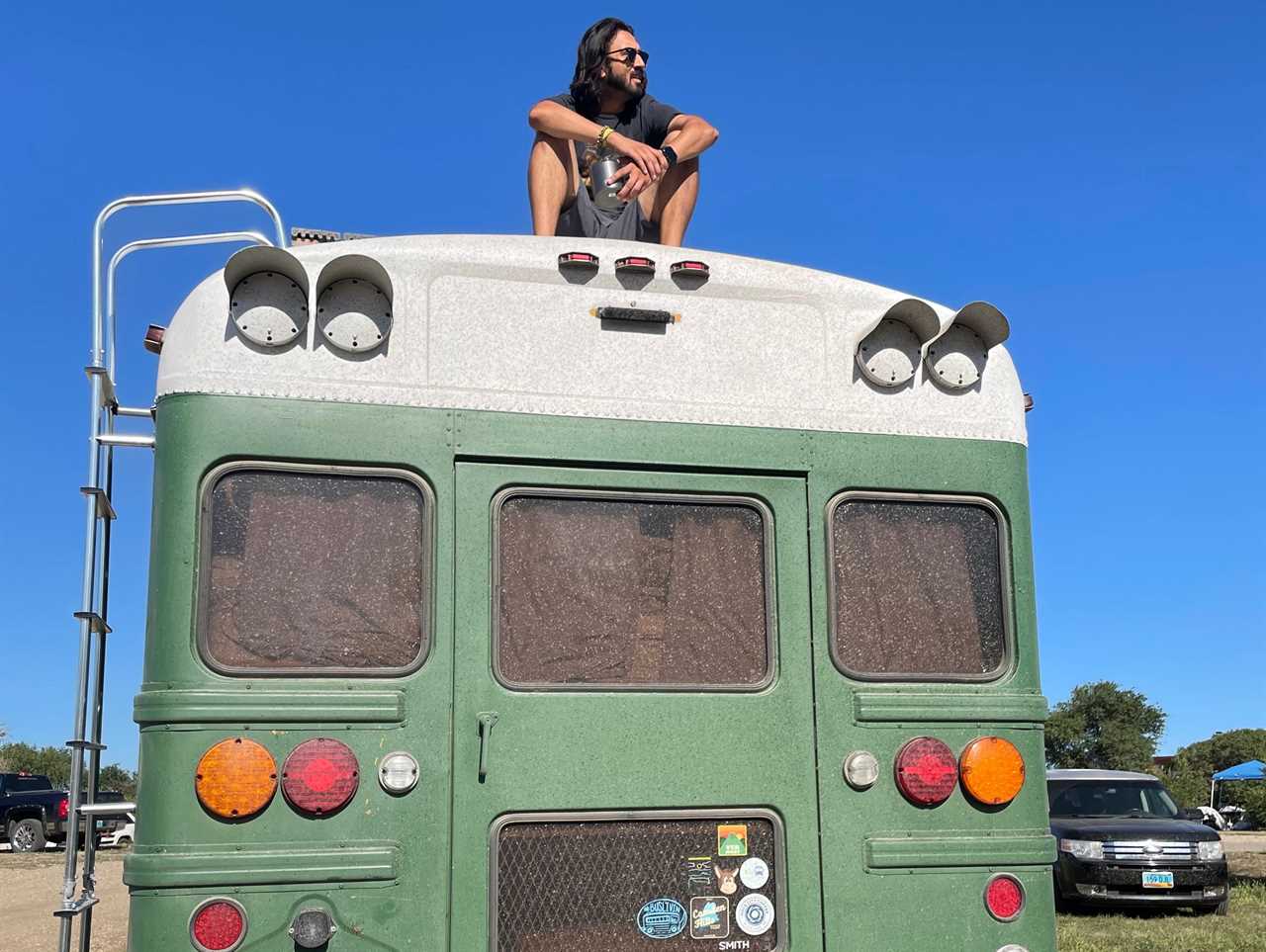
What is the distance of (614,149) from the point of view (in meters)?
5.32

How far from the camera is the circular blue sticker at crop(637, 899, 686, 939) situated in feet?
12.7

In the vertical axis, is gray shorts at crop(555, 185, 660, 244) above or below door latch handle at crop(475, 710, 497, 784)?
above

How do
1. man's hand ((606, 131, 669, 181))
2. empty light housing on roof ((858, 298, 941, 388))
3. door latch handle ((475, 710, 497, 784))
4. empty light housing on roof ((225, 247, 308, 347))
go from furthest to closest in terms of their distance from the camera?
man's hand ((606, 131, 669, 181)) < empty light housing on roof ((858, 298, 941, 388)) < empty light housing on roof ((225, 247, 308, 347)) < door latch handle ((475, 710, 497, 784))

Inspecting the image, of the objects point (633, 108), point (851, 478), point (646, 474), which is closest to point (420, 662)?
point (646, 474)

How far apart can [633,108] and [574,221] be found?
513mm

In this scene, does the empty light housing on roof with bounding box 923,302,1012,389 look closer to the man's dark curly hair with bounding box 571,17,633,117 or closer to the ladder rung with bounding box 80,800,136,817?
the man's dark curly hair with bounding box 571,17,633,117

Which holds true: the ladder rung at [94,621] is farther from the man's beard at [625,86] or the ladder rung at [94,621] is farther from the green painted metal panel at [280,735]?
the man's beard at [625,86]

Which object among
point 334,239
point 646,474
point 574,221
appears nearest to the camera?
point 646,474

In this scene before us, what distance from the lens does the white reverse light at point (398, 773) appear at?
3.71 meters

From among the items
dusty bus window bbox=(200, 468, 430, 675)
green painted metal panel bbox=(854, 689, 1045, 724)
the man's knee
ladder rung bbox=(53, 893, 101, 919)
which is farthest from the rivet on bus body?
the man's knee

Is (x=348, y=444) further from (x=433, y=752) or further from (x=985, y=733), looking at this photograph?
(x=985, y=733)

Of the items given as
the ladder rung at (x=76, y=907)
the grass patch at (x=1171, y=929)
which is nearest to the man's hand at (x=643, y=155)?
the ladder rung at (x=76, y=907)

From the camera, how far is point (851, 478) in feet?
14.1

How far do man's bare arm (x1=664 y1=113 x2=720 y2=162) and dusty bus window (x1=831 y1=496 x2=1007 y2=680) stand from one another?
1.75m
